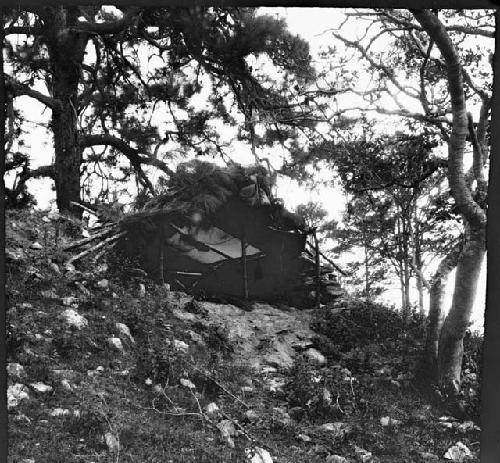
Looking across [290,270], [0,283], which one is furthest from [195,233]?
[0,283]

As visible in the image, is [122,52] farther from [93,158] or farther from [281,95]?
[281,95]

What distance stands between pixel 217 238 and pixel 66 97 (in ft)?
4.46

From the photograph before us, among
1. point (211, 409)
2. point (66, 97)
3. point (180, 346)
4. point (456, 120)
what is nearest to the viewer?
point (211, 409)

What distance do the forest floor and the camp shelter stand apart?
140mm

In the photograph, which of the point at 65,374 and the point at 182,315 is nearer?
the point at 65,374

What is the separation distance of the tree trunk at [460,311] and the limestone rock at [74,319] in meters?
2.34

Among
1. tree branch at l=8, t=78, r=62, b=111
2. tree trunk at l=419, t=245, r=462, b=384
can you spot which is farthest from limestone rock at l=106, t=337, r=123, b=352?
tree trunk at l=419, t=245, r=462, b=384

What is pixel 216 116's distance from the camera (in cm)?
331

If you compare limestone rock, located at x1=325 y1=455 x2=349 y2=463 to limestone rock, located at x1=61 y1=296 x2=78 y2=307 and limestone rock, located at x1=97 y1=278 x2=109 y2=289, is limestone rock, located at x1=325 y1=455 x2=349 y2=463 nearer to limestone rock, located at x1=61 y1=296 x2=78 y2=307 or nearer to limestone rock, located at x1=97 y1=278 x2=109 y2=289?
limestone rock, located at x1=97 y1=278 x2=109 y2=289

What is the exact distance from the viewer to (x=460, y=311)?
11.2 ft

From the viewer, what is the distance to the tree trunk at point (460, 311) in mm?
3355

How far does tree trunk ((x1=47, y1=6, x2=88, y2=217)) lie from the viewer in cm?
325

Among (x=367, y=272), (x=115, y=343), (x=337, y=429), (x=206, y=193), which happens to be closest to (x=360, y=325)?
(x=367, y=272)

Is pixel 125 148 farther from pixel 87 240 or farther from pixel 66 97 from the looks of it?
pixel 87 240
